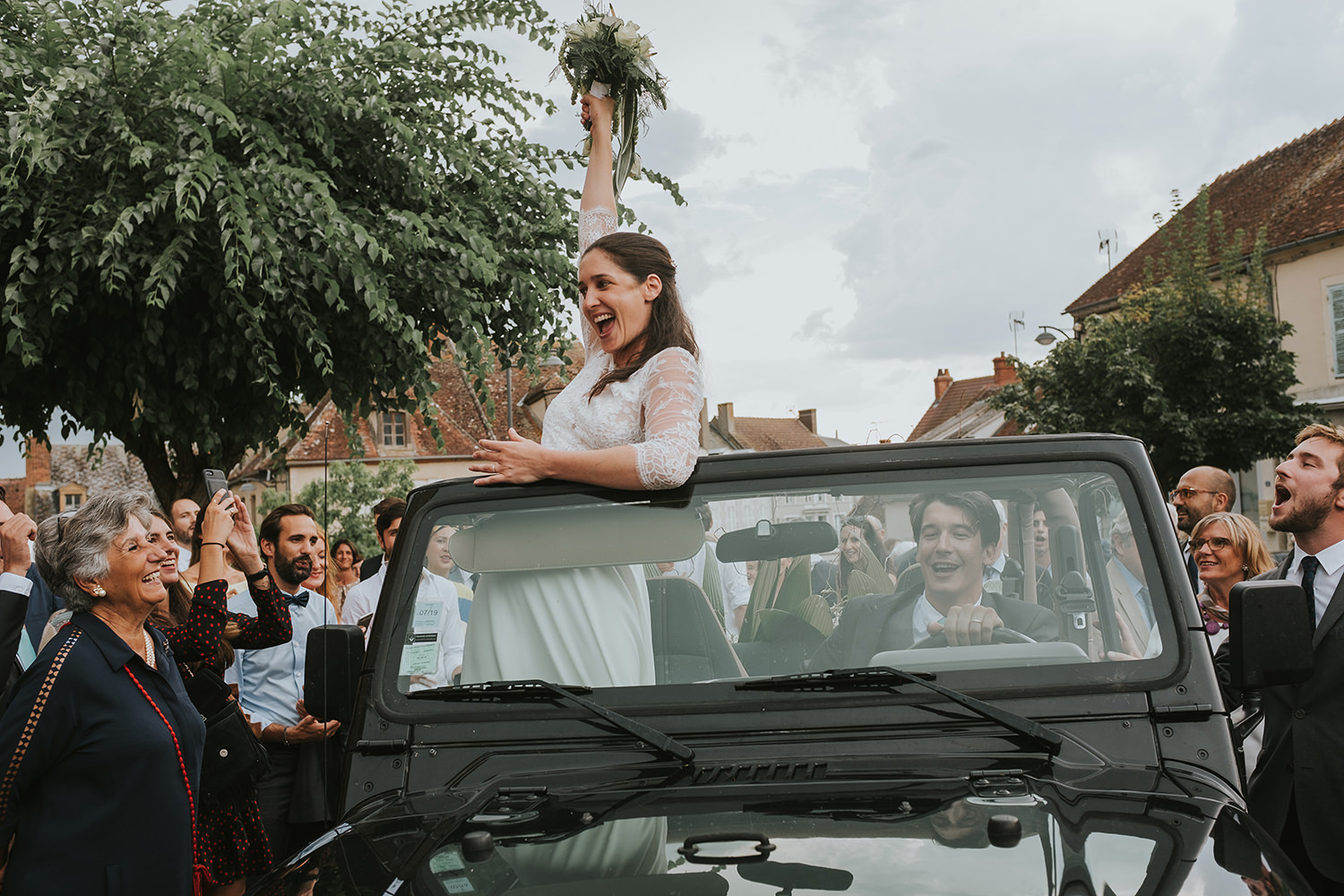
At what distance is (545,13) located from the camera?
31.2ft

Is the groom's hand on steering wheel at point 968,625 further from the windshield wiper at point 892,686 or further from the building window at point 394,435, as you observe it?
the building window at point 394,435

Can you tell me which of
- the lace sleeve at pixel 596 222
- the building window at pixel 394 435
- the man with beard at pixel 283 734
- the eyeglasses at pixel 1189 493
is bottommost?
the man with beard at pixel 283 734

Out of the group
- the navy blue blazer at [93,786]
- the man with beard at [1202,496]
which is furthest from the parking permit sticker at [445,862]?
the man with beard at [1202,496]

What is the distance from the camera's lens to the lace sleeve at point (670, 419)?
2.61 m

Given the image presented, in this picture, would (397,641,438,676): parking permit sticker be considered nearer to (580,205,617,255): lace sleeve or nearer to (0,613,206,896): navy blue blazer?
(0,613,206,896): navy blue blazer

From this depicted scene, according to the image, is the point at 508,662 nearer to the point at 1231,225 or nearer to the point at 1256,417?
the point at 1256,417

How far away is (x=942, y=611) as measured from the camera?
A: 251 centimetres

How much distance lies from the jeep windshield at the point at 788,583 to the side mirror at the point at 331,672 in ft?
0.24

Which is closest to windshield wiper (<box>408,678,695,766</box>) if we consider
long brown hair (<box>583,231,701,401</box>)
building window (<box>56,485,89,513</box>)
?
long brown hair (<box>583,231,701,401</box>)

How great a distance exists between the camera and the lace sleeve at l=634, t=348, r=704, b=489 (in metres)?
2.61

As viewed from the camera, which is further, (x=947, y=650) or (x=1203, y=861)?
(x=947, y=650)

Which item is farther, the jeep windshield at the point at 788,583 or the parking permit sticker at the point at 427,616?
the parking permit sticker at the point at 427,616

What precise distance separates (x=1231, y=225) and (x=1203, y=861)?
31982mm

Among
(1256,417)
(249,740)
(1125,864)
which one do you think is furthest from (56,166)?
(1256,417)
